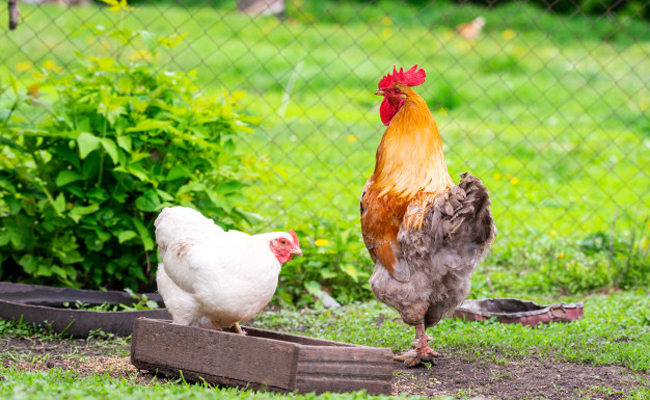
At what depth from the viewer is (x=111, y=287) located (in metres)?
5.40

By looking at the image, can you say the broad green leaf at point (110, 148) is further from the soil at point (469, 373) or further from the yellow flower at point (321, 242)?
→ the yellow flower at point (321, 242)

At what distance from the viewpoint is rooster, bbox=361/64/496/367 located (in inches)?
145

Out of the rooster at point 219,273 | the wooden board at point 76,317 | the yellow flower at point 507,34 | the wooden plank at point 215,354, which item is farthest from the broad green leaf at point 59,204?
the yellow flower at point 507,34

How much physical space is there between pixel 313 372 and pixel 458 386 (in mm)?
843

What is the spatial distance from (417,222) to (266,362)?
115cm

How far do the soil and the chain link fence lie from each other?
5.98 ft

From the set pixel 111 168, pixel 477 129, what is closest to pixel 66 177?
pixel 111 168

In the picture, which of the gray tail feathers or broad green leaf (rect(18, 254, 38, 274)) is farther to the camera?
broad green leaf (rect(18, 254, 38, 274))

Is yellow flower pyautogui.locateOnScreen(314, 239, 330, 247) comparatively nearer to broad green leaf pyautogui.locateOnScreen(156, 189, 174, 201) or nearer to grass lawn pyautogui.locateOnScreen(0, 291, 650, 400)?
grass lawn pyautogui.locateOnScreen(0, 291, 650, 400)

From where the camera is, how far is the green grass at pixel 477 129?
638cm

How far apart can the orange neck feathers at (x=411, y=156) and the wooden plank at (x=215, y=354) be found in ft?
4.10

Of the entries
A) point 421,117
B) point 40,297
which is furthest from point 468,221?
point 40,297

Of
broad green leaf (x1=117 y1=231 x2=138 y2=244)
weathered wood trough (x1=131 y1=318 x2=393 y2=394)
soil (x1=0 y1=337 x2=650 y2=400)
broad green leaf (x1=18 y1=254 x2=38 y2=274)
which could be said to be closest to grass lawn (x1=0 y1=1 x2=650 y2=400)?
soil (x1=0 y1=337 x2=650 y2=400)

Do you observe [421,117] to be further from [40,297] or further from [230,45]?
[230,45]
